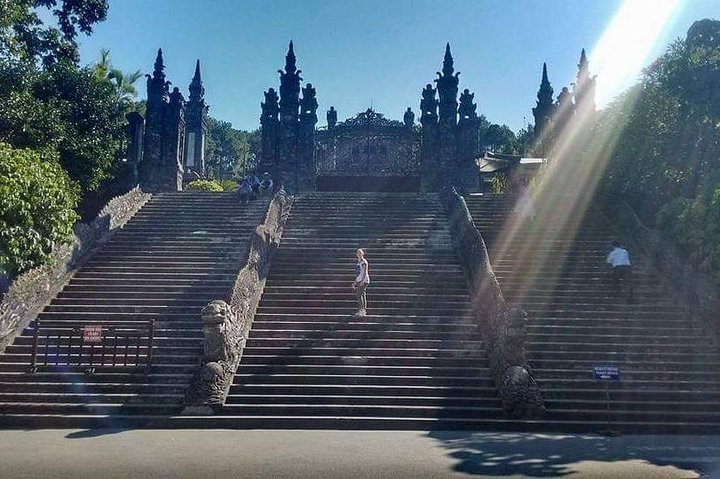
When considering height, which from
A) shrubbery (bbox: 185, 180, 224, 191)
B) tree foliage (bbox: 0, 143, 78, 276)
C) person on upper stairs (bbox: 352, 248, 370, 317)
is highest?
shrubbery (bbox: 185, 180, 224, 191)

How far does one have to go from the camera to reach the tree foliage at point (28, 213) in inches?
504

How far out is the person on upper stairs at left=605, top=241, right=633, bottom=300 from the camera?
14.1 metres

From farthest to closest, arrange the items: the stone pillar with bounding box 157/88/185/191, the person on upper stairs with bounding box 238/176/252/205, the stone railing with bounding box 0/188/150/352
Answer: the stone pillar with bounding box 157/88/185/191, the person on upper stairs with bounding box 238/176/252/205, the stone railing with bounding box 0/188/150/352

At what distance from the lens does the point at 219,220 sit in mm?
20109

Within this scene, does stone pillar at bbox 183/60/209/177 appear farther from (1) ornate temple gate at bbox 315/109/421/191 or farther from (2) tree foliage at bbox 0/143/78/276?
(2) tree foliage at bbox 0/143/78/276

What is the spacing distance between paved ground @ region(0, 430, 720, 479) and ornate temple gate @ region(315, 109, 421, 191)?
2153cm

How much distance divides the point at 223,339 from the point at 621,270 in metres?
9.14

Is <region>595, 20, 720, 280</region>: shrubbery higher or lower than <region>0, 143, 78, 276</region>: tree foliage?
higher

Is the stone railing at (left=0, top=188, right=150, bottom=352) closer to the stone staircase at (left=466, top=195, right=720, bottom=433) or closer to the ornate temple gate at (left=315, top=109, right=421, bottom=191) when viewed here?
the stone staircase at (left=466, top=195, right=720, bottom=433)

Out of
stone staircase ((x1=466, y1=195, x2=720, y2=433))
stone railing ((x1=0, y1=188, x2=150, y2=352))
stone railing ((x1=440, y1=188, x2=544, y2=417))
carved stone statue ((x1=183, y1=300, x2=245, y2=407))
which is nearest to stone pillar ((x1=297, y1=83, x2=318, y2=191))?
stone railing ((x1=0, y1=188, x2=150, y2=352))

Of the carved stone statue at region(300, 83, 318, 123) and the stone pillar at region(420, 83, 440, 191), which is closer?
the stone pillar at region(420, 83, 440, 191)

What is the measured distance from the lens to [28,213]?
1331 cm

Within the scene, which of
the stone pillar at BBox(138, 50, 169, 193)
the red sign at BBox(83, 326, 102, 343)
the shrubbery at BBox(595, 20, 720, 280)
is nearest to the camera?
the red sign at BBox(83, 326, 102, 343)

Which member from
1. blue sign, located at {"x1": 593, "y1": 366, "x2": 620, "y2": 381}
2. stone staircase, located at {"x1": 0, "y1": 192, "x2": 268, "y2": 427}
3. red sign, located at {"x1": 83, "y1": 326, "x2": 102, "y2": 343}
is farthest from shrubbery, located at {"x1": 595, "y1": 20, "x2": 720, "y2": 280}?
red sign, located at {"x1": 83, "y1": 326, "x2": 102, "y2": 343}
